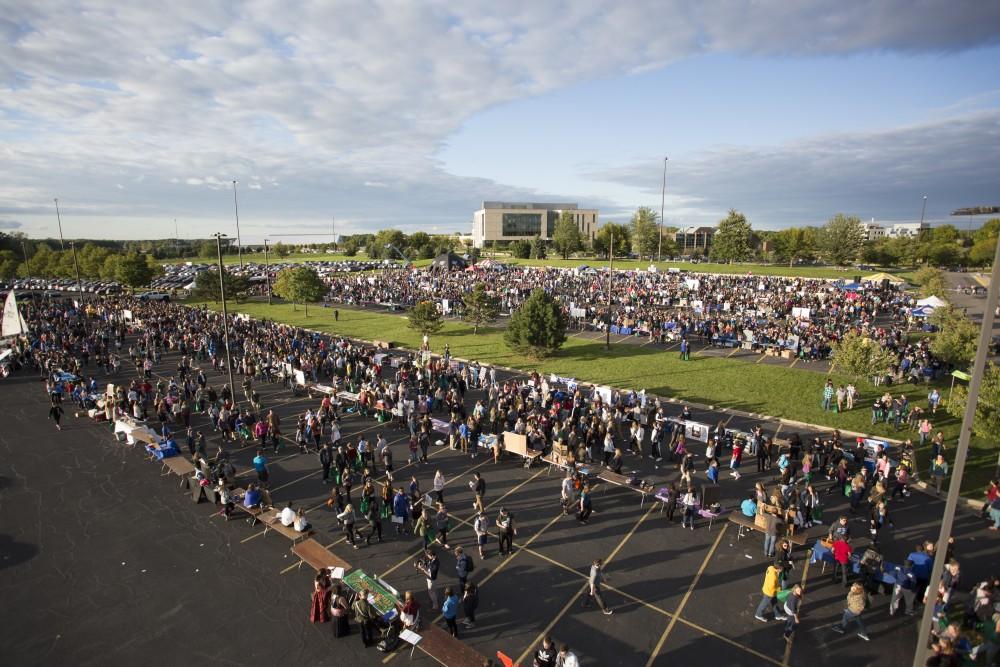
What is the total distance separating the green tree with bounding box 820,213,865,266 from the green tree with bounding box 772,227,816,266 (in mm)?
10795

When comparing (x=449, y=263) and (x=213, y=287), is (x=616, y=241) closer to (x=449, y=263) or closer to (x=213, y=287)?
(x=449, y=263)

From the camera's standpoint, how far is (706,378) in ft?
84.2

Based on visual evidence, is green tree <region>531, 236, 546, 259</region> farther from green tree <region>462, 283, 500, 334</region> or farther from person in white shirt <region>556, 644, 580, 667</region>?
person in white shirt <region>556, 644, 580, 667</region>

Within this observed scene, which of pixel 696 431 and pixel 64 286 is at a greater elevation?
pixel 696 431

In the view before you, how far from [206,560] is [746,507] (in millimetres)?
12712

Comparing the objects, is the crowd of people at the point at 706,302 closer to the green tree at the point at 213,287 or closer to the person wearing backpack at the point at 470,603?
the green tree at the point at 213,287

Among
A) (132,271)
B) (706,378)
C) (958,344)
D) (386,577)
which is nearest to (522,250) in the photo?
(132,271)

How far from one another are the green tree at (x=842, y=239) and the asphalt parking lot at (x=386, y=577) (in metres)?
85.3

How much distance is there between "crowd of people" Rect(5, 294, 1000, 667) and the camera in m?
9.74

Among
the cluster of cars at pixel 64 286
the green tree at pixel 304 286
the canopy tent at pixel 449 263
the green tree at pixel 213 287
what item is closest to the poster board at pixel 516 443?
the green tree at pixel 304 286

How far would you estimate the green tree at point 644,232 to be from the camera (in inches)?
4131

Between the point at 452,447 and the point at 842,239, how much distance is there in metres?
90.0

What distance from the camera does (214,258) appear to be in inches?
5664

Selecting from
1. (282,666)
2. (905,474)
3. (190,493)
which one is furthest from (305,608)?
(905,474)
